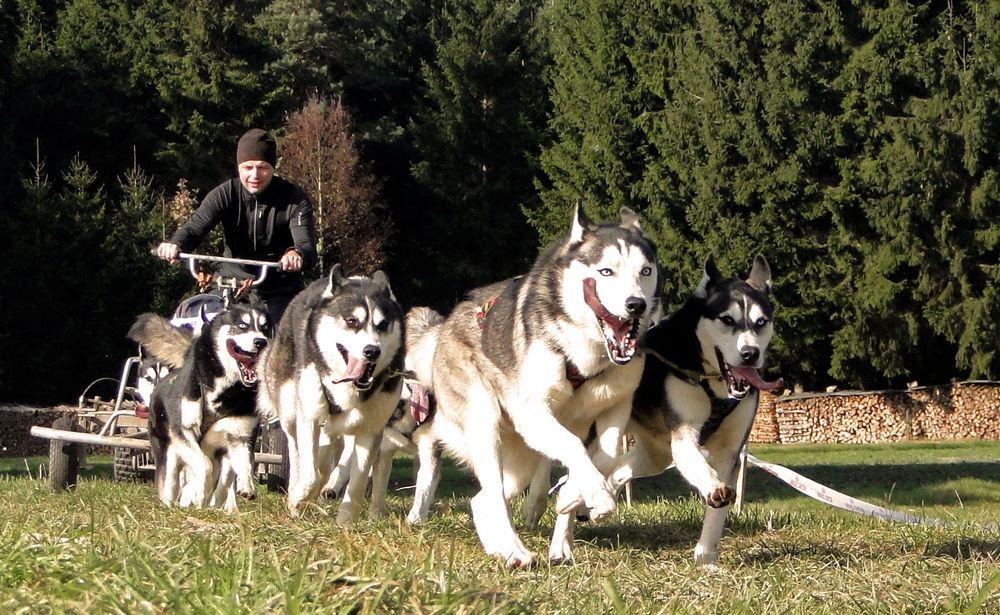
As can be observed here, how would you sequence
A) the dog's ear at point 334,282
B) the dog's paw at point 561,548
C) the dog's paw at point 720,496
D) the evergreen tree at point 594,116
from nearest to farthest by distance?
the dog's paw at point 720,496, the dog's paw at point 561,548, the dog's ear at point 334,282, the evergreen tree at point 594,116

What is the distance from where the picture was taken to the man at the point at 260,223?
856cm

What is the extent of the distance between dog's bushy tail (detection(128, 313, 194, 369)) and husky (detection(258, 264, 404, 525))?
223cm

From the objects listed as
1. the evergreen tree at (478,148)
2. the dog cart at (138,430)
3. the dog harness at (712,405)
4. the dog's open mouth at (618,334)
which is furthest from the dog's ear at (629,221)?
the evergreen tree at (478,148)

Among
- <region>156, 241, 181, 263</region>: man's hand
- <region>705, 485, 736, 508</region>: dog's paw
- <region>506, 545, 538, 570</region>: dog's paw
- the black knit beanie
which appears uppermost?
the black knit beanie

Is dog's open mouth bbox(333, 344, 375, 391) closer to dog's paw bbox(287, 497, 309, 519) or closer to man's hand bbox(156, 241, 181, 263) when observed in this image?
dog's paw bbox(287, 497, 309, 519)

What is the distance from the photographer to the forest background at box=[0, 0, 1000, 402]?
2975 centimetres

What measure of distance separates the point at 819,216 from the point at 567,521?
25673 millimetres

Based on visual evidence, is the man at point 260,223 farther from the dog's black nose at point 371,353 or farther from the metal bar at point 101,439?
the metal bar at point 101,439

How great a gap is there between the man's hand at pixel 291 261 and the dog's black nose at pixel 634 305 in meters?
3.01

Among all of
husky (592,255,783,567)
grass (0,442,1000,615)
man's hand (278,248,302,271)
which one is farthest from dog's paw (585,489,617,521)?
man's hand (278,248,302,271)

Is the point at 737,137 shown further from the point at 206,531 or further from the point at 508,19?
the point at 206,531

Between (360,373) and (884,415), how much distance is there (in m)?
24.7

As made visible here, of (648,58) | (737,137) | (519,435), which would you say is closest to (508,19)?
(648,58)

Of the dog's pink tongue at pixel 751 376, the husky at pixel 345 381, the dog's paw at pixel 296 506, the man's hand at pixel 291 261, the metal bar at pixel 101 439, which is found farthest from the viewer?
the metal bar at pixel 101 439
